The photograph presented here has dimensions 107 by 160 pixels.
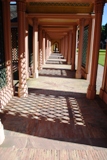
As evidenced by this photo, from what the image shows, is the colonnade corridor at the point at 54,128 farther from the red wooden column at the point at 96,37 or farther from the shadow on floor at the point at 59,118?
the red wooden column at the point at 96,37

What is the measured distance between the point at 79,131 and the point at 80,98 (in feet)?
8.75

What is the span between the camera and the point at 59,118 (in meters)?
4.68

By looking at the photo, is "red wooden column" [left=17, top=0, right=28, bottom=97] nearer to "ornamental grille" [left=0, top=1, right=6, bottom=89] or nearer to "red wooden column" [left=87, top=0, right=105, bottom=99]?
"ornamental grille" [left=0, top=1, right=6, bottom=89]

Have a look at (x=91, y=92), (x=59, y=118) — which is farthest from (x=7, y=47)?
(x=91, y=92)

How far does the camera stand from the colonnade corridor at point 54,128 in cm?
318

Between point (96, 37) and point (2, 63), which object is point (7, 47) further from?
point (96, 37)

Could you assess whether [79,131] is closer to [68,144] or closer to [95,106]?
[68,144]

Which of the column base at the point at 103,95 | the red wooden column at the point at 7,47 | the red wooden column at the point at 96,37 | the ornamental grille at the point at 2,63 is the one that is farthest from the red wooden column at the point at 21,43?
the column base at the point at 103,95

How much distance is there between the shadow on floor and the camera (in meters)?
3.81

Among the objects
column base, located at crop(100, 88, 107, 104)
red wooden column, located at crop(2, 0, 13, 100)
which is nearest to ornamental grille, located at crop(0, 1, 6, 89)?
red wooden column, located at crop(2, 0, 13, 100)

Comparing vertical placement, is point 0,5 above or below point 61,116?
above

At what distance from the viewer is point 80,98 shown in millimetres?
6570

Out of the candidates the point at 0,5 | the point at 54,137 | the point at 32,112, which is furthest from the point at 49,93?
the point at 0,5

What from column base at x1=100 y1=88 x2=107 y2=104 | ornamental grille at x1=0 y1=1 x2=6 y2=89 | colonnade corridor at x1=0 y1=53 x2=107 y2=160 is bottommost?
colonnade corridor at x1=0 y1=53 x2=107 y2=160
